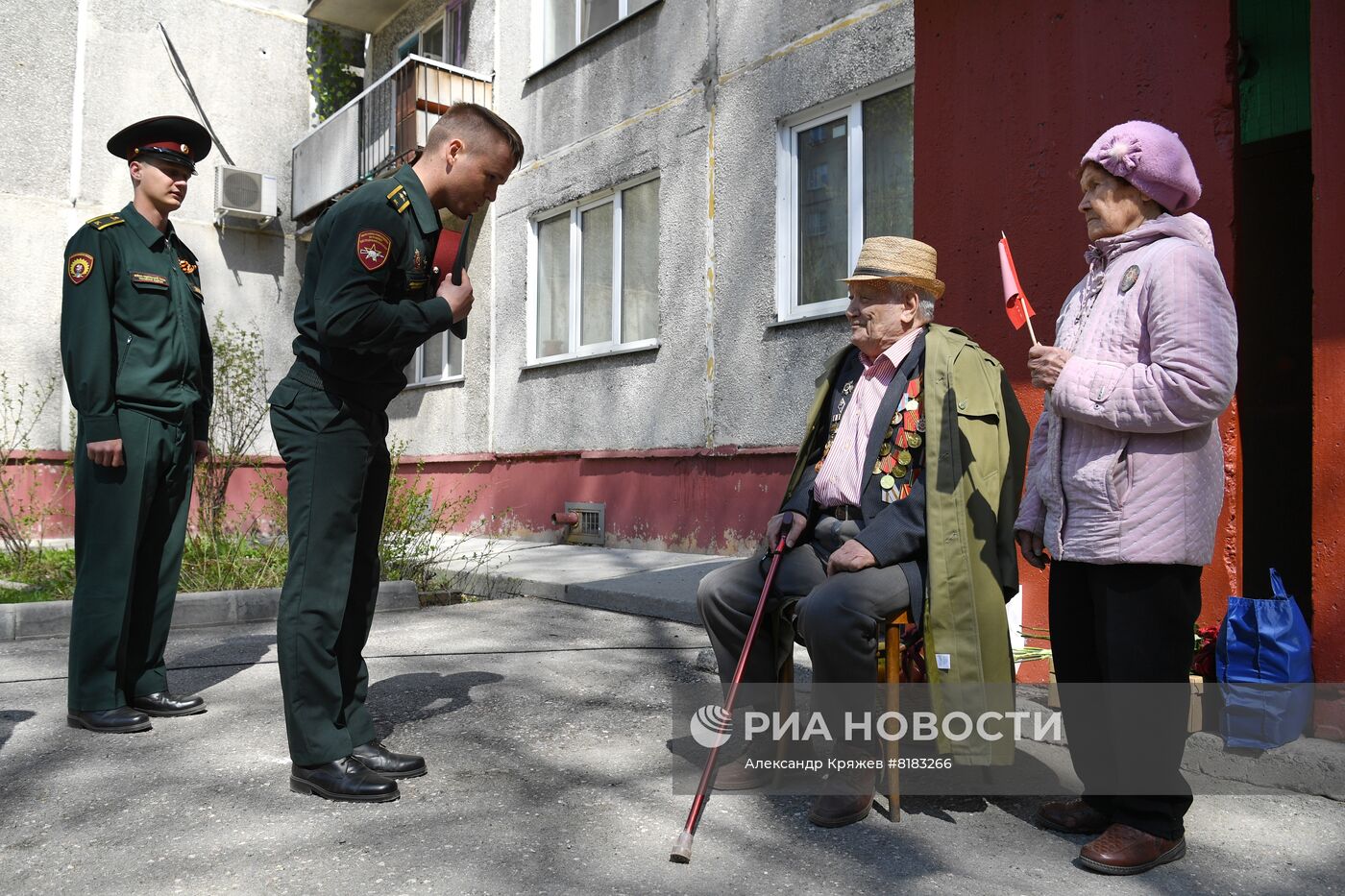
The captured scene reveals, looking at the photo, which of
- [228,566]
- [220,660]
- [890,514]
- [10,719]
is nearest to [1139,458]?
[890,514]

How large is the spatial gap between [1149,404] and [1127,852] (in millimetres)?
1096

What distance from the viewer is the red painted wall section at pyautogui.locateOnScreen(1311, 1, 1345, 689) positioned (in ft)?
11.3

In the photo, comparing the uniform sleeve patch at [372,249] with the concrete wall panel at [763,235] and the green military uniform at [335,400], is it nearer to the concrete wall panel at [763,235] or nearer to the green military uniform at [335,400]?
the green military uniform at [335,400]

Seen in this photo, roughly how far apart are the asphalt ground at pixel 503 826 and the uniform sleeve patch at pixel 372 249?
5.07 feet

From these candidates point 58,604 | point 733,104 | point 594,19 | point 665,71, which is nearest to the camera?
point 58,604

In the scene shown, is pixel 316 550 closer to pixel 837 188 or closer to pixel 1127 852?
pixel 1127 852

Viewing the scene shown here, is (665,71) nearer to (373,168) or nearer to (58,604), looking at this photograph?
(373,168)

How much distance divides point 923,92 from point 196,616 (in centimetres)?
502

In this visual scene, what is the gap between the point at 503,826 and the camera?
291 centimetres

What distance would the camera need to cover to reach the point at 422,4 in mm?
14516

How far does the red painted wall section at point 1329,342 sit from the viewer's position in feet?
11.3

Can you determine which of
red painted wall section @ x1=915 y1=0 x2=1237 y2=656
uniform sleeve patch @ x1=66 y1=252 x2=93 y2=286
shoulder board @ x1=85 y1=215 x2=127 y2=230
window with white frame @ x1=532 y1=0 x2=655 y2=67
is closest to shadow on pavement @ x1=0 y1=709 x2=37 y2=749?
uniform sleeve patch @ x1=66 y1=252 x2=93 y2=286

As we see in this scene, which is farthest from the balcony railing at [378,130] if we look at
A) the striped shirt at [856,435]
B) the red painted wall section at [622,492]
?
the striped shirt at [856,435]

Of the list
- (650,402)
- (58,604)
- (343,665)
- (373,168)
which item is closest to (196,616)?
(58,604)
